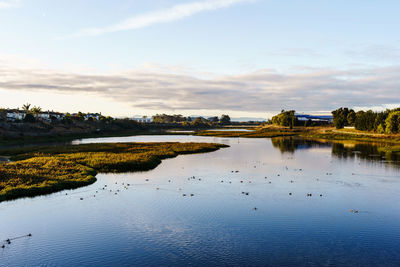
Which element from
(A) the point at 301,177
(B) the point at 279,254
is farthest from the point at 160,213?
(A) the point at 301,177

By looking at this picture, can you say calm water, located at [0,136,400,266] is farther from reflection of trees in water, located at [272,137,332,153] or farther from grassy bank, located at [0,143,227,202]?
reflection of trees in water, located at [272,137,332,153]

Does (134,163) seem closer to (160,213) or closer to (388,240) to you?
(160,213)

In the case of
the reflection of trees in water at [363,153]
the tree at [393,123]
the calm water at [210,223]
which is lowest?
the calm water at [210,223]

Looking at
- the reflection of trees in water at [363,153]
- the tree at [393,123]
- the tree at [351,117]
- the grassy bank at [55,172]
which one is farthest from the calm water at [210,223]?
the tree at [351,117]

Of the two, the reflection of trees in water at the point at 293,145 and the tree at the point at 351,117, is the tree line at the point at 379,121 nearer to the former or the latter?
the tree at the point at 351,117

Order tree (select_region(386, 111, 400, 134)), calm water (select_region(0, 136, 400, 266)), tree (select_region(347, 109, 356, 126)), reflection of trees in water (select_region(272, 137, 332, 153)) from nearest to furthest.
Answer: calm water (select_region(0, 136, 400, 266)), reflection of trees in water (select_region(272, 137, 332, 153)), tree (select_region(386, 111, 400, 134)), tree (select_region(347, 109, 356, 126))

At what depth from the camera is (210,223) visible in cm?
2958

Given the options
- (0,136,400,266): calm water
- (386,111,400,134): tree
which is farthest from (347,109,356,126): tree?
(0,136,400,266): calm water

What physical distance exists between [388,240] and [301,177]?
26.6 m

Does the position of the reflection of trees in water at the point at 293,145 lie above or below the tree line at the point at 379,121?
below

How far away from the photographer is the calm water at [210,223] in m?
22.6

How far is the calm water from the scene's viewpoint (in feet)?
74.2

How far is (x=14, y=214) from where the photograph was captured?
31.8 metres

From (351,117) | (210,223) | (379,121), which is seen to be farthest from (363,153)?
(351,117)
